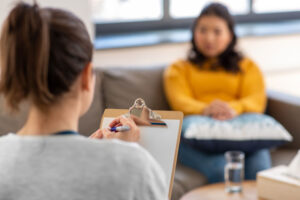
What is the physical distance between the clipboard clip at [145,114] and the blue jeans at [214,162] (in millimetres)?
1375

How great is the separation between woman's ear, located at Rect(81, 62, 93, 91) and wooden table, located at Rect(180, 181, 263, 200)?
1.14 meters

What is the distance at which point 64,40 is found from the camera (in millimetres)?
820

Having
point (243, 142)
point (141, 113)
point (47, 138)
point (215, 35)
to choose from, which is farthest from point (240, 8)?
point (47, 138)

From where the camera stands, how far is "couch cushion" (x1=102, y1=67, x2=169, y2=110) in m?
2.68

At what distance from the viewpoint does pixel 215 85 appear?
2.75 m

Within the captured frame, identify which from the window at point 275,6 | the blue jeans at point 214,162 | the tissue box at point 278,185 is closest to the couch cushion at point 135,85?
the blue jeans at point 214,162

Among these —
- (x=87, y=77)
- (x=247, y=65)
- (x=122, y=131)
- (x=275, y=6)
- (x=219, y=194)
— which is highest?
(x=87, y=77)

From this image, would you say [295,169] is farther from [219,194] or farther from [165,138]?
[165,138]

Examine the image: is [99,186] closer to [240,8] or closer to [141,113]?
[141,113]

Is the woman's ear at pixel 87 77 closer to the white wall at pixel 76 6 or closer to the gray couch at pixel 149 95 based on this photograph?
the gray couch at pixel 149 95

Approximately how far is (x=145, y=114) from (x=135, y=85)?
170cm

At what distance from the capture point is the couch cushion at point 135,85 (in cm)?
268

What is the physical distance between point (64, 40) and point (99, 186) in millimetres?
236

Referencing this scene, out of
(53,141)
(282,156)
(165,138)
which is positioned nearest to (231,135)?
(282,156)
